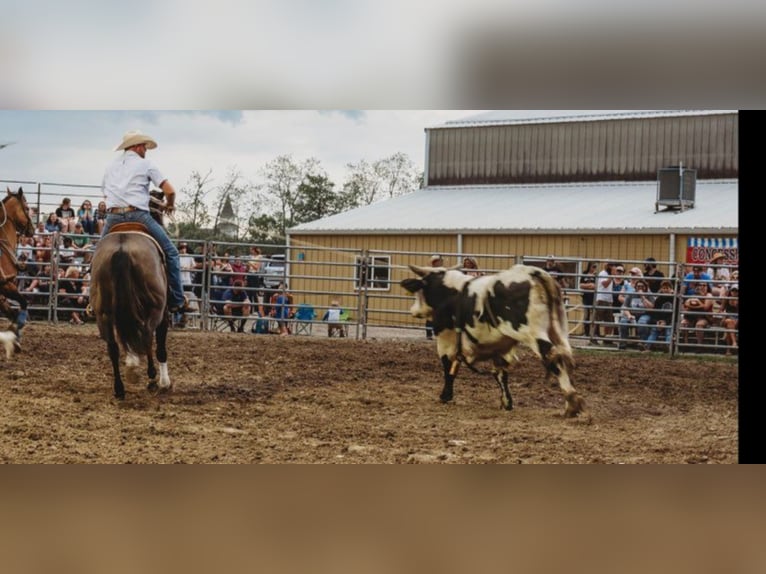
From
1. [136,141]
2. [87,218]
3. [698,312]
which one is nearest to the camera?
[136,141]

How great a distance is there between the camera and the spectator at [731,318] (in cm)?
743

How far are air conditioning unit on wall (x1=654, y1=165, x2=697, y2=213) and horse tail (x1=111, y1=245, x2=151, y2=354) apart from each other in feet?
11.5

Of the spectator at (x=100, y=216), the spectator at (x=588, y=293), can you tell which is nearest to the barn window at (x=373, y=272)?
the spectator at (x=588, y=293)

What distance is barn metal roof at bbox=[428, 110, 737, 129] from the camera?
735cm

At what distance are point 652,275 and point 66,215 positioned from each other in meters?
3.97

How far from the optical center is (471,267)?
742cm

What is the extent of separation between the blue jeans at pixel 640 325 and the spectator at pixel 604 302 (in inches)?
3.8

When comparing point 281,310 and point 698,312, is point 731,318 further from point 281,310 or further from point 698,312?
point 281,310


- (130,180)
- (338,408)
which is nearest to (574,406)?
(338,408)

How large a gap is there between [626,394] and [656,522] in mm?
1315

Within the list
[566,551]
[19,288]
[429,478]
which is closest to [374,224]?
[429,478]

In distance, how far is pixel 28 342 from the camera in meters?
7.34

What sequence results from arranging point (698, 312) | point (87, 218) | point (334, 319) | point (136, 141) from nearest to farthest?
1. point (136, 141)
2. point (87, 218)
3. point (698, 312)
4. point (334, 319)

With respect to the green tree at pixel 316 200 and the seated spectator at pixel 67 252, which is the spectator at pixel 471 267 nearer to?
the green tree at pixel 316 200
